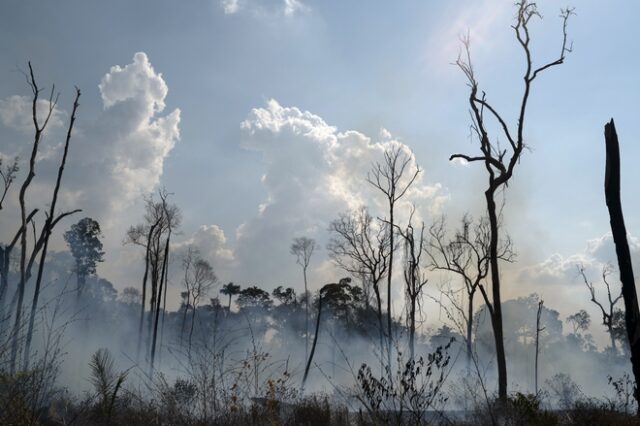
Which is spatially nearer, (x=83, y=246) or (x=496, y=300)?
(x=496, y=300)

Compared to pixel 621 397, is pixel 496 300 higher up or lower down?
higher up

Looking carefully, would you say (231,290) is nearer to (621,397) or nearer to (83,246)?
(83,246)

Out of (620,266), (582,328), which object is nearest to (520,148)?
(620,266)

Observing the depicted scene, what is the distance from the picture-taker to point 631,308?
9047 millimetres

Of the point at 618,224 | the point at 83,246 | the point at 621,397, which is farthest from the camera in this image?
the point at 83,246

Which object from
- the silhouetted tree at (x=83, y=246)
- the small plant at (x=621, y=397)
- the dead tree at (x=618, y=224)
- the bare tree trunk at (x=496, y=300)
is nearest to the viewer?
the dead tree at (x=618, y=224)

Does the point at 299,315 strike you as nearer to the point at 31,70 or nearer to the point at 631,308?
the point at 31,70

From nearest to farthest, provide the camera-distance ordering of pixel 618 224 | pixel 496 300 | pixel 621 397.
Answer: pixel 618 224 → pixel 496 300 → pixel 621 397

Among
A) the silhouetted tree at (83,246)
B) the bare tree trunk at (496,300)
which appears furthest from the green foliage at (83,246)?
the bare tree trunk at (496,300)

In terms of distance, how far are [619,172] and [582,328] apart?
67.1 m

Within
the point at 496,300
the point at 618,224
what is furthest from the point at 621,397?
the point at 618,224

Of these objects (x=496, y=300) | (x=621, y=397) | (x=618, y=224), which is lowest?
(x=621, y=397)

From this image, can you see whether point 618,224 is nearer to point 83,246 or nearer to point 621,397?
point 621,397

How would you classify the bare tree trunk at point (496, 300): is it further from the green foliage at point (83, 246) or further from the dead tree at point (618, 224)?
the green foliage at point (83, 246)
